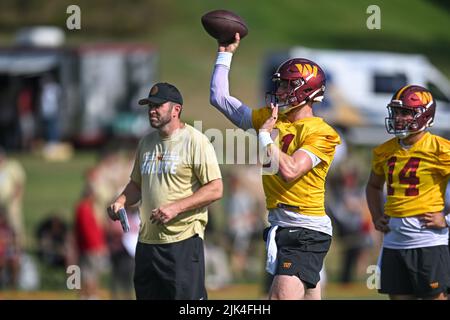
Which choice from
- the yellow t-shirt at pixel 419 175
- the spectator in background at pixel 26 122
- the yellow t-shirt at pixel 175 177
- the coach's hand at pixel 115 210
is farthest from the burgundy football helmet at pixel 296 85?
the spectator in background at pixel 26 122

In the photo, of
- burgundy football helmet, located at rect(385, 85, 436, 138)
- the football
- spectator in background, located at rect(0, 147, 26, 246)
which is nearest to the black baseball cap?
the football

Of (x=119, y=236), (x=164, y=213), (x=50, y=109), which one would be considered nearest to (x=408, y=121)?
(x=164, y=213)

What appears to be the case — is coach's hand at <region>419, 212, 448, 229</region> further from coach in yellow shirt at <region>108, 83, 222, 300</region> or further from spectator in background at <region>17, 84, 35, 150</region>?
spectator in background at <region>17, 84, 35, 150</region>

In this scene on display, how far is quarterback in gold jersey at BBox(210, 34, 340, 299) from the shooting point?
7.60 metres

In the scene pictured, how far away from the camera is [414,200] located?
848cm

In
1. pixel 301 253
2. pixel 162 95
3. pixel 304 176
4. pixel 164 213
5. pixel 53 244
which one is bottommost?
pixel 53 244

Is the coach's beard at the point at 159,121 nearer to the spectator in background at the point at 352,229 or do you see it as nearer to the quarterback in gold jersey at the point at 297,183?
the quarterback in gold jersey at the point at 297,183

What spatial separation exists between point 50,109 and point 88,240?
15975 millimetres

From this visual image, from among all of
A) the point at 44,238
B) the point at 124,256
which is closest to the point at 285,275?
the point at 124,256

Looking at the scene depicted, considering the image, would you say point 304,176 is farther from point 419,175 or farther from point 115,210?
point 115,210

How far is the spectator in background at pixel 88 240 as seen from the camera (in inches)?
566

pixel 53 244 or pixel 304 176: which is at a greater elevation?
pixel 304 176

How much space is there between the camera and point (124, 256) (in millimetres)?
13297

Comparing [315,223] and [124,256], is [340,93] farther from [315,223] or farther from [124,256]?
[315,223]
